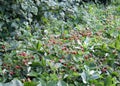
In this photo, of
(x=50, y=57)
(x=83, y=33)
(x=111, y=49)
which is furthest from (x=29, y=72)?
(x=83, y=33)

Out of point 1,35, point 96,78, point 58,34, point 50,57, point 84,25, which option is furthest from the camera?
point 84,25

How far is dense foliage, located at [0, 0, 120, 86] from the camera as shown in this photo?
2385 mm

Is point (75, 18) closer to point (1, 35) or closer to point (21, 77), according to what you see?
point (1, 35)

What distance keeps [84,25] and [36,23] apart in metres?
0.74

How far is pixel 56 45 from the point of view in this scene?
2879 mm

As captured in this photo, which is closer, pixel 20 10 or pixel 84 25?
pixel 20 10

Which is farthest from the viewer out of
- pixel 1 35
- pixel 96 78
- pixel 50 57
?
pixel 1 35

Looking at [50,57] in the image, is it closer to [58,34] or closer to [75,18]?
[58,34]

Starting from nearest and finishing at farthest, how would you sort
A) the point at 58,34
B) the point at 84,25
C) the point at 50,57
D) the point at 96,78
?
1. the point at 96,78
2. the point at 50,57
3. the point at 58,34
4. the point at 84,25

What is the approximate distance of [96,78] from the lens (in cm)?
234

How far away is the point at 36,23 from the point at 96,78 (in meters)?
1.36

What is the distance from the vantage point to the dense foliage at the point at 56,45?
2.38 metres

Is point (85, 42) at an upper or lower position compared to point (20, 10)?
lower

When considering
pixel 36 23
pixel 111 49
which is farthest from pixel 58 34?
pixel 111 49
